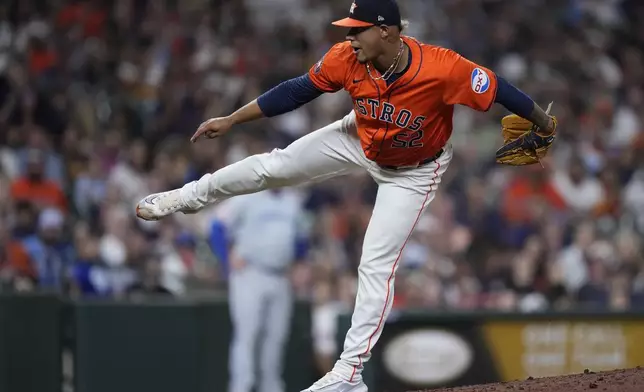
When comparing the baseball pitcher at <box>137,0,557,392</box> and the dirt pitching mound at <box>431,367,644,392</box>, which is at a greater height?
the baseball pitcher at <box>137,0,557,392</box>

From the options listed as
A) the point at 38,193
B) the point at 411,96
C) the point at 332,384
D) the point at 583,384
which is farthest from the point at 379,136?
the point at 38,193

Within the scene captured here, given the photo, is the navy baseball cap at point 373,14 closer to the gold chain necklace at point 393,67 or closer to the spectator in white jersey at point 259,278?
the gold chain necklace at point 393,67

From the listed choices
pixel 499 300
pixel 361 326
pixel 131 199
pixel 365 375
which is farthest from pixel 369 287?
pixel 131 199

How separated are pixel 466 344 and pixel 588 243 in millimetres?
2618

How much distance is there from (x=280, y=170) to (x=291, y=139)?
6.58 m

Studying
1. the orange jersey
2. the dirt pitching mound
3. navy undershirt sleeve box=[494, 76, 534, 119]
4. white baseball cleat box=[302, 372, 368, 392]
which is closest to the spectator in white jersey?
the dirt pitching mound

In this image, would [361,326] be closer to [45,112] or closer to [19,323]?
[19,323]

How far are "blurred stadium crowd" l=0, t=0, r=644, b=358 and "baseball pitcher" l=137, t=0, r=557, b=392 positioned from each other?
3936 mm

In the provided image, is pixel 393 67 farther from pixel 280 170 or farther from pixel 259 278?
pixel 259 278

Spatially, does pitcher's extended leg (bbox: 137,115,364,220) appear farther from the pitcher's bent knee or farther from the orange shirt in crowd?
the orange shirt in crowd

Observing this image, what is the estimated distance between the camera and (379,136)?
6156 mm

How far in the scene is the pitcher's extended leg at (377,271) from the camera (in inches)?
243

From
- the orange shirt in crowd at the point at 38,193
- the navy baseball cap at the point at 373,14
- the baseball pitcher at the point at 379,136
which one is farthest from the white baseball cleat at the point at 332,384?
the orange shirt in crowd at the point at 38,193

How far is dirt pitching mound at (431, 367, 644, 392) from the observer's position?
6184 millimetres
